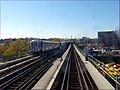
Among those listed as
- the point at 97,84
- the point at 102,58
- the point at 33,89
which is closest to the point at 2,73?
the point at 33,89

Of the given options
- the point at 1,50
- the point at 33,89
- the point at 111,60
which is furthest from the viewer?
the point at 111,60

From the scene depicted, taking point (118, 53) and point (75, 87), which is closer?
point (75, 87)

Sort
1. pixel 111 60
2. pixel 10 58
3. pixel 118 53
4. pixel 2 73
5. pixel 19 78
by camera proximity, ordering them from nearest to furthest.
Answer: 1. pixel 19 78
2. pixel 2 73
3. pixel 10 58
4. pixel 111 60
5. pixel 118 53

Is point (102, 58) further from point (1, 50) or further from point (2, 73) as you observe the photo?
point (2, 73)

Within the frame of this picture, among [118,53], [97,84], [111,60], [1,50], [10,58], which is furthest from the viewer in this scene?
[118,53]

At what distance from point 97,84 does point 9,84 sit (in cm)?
689

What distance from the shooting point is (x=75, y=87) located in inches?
398

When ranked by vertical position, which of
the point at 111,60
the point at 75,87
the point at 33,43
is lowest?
the point at 111,60

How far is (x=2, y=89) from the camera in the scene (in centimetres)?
929

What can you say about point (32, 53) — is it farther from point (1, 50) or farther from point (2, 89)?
point (2, 89)

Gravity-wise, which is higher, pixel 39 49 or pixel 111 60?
pixel 39 49

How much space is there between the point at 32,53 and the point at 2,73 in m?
17.0

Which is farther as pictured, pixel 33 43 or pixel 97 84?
pixel 33 43

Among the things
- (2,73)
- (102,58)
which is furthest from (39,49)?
(102,58)
